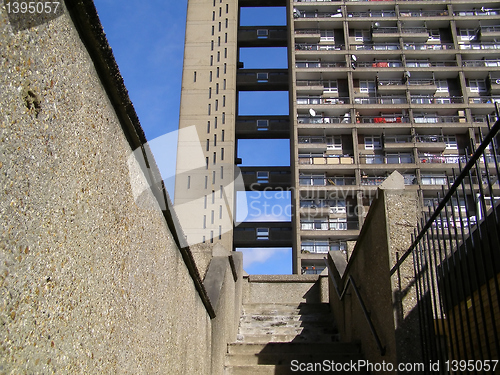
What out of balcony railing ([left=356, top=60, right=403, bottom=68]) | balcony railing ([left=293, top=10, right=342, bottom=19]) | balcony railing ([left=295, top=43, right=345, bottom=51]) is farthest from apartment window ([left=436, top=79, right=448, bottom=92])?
balcony railing ([left=293, top=10, right=342, bottom=19])

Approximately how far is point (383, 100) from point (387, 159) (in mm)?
5647

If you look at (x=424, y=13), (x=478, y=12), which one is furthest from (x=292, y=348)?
(x=478, y=12)

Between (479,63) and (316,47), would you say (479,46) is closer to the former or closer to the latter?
(479,63)

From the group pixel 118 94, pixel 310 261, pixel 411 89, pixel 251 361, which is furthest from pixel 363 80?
pixel 118 94

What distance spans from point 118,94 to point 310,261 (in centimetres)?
4029

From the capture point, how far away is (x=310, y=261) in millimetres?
42219

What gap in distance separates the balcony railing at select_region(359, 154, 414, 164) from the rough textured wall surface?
43.1 metres

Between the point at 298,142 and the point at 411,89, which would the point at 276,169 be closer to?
the point at 298,142

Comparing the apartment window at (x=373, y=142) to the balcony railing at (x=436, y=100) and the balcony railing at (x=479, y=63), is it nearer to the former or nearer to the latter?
the balcony railing at (x=436, y=100)

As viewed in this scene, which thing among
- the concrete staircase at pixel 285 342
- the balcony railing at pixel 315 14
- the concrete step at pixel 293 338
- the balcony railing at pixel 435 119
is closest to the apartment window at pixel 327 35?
the balcony railing at pixel 315 14

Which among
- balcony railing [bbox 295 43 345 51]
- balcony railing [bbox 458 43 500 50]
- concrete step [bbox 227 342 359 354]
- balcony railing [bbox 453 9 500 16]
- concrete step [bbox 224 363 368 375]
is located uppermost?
balcony railing [bbox 453 9 500 16]

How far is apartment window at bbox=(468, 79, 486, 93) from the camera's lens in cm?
4725

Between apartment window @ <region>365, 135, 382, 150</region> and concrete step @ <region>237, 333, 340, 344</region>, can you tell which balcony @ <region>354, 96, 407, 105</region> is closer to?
apartment window @ <region>365, 135, 382, 150</region>

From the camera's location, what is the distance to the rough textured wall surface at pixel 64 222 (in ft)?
6.01
